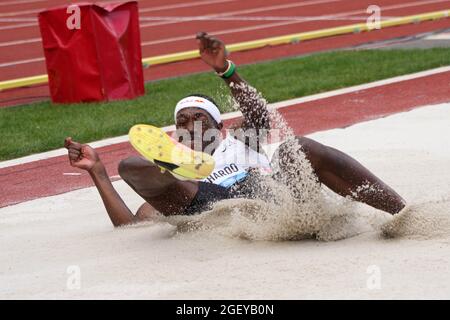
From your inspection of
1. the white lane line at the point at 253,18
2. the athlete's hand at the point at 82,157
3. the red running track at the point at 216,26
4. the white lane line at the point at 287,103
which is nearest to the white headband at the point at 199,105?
the athlete's hand at the point at 82,157

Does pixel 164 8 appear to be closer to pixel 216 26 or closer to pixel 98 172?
pixel 216 26

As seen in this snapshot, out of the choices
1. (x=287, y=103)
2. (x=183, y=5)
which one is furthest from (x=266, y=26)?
(x=287, y=103)

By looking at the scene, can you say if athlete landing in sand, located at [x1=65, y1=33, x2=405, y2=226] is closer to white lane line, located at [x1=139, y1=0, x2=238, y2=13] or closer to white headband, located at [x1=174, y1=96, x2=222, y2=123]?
white headband, located at [x1=174, y1=96, x2=222, y2=123]

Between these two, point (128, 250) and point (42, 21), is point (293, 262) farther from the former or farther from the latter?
point (42, 21)

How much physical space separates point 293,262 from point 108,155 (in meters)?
3.69

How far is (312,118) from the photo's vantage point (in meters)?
9.14

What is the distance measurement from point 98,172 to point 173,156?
806mm

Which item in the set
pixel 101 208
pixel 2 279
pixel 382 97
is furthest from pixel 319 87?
pixel 2 279

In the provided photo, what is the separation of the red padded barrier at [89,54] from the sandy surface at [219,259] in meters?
4.46

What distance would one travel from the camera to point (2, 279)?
15.3 feet

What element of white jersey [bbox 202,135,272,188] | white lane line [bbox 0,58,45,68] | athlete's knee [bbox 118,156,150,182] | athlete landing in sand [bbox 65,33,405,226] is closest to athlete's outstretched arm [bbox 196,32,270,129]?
athlete landing in sand [bbox 65,33,405,226]

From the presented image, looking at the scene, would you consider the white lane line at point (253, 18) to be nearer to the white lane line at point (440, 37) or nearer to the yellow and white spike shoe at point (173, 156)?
the white lane line at point (440, 37)

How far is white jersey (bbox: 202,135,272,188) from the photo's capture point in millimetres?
5129

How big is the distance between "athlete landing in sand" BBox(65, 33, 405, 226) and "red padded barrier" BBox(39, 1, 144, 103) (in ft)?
17.4
